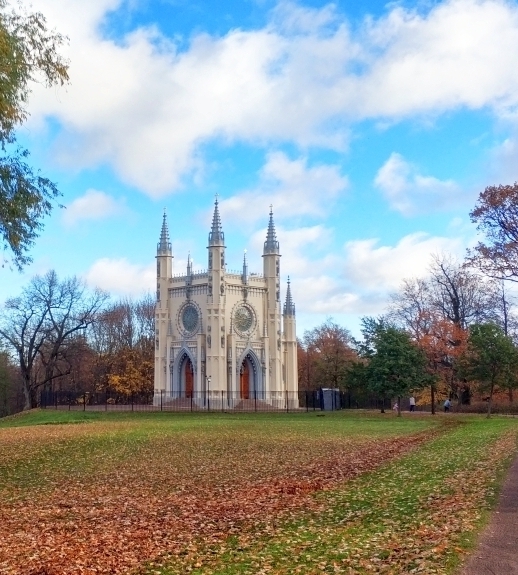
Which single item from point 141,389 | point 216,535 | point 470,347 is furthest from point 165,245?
point 216,535

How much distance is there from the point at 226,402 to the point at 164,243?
1686 cm

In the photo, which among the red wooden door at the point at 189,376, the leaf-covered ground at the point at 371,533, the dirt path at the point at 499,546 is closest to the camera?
the dirt path at the point at 499,546

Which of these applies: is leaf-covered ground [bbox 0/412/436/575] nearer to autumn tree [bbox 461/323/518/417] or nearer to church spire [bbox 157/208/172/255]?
autumn tree [bbox 461/323/518/417]

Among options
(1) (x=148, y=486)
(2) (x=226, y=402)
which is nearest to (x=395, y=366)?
(2) (x=226, y=402)

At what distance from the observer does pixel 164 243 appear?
6550 centimetres

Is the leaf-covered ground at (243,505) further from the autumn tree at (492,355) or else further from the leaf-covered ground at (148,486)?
the autumn tree at (492,355)

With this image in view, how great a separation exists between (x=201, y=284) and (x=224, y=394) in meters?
10.1

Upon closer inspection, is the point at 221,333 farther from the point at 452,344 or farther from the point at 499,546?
the point at 499,546

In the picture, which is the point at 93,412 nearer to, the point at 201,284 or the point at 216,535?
the point at 201,284

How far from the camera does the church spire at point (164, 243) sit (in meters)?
65.0

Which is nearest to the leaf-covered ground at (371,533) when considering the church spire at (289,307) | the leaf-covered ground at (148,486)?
the leaf-covered ground at (148,486)

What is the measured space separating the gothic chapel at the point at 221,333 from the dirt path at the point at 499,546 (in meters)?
47.4

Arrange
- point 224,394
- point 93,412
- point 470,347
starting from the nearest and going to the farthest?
1. point 470,347
2. point 93,412
3. point 224,394

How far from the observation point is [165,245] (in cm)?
6525
